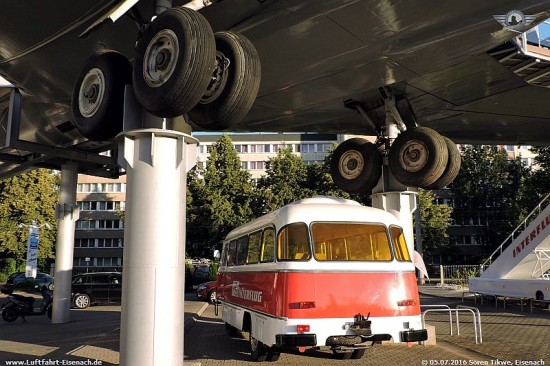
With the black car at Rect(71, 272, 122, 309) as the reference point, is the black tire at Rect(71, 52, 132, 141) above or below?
above

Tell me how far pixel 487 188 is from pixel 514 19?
51.8 meters

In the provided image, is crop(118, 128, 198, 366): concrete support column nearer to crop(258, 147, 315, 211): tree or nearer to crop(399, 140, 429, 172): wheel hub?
crop(399, 140, 429, 172): wheel hub

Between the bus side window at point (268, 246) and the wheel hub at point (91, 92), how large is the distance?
3.88m

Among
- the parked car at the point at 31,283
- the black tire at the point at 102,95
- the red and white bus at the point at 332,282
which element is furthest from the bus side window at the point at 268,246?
the parked car at the point at 31,283

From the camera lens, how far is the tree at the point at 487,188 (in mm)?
53938

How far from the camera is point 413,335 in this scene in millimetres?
8336

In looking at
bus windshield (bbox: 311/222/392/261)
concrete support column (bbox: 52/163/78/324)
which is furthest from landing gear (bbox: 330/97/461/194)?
concrete support column (bbox: 52/163/78/324)

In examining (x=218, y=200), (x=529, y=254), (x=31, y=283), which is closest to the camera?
(x=529, y=254)

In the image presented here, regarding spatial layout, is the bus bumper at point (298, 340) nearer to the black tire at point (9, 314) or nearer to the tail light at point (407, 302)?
the tail light at point (407, 302)

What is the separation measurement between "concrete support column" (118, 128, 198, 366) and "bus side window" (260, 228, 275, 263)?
2639 mm

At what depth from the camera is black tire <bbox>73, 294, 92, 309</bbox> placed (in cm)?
2239

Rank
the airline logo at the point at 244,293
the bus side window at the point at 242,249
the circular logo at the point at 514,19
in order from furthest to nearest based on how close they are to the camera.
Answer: the bus side window at the point at 242,249 < the airline logo at the point at 244,293 < the circular logo at the point at 514,19

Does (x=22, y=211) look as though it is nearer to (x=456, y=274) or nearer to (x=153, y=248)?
(x=456, y=274)

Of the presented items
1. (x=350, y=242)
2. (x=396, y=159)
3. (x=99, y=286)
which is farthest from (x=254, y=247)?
→ (x=99, y=286)
